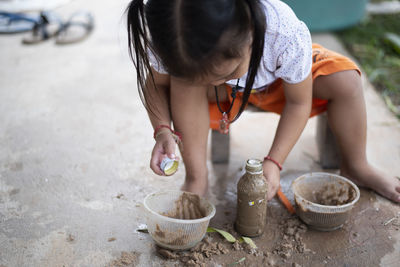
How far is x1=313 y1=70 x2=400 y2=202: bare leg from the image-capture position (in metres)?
1.40

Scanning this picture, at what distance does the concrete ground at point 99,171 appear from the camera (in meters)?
1.25

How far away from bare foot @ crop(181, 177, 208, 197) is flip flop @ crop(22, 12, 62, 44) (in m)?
2.15

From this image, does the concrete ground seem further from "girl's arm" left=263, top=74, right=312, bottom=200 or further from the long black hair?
the long black hair

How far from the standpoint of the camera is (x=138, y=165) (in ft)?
5.60

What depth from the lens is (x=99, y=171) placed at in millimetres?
1664

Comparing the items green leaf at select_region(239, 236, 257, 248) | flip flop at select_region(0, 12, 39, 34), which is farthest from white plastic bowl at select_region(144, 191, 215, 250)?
flip flop at select_region(0, 12, 39, 34)

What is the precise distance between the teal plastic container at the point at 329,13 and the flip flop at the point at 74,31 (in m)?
1.61

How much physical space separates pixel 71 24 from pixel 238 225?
2491 mm

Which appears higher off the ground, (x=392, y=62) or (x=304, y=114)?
(x=304, y=114)

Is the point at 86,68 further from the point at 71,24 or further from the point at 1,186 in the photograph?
the point at 1,186

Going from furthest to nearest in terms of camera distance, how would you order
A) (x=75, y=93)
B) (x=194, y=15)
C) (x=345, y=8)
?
(x=345, y=8) < (x=75, y=93) < (x=194, y=15)

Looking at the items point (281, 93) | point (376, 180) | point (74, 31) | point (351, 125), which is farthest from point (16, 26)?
point (376, 180)

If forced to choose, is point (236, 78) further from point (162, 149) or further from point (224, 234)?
Answer: point (224, 234)

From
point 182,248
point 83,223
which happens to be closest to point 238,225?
point 182,248
